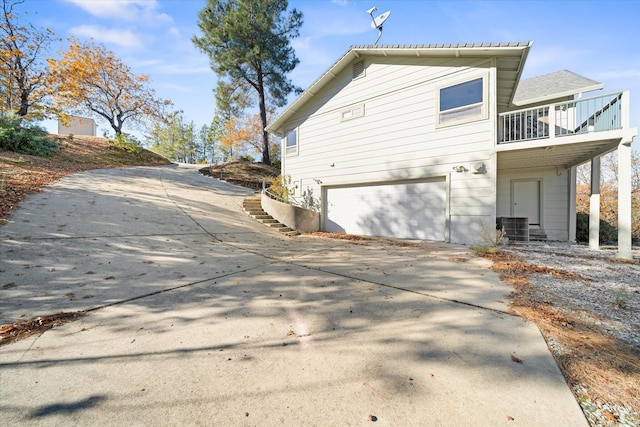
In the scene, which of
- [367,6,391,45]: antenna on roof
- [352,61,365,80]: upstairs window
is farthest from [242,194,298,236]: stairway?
[367,6,391,45]: antenna on roof

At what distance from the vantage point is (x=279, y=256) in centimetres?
536

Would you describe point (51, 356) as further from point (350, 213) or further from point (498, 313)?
point (350, 213)

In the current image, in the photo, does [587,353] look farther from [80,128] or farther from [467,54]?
[80,128]

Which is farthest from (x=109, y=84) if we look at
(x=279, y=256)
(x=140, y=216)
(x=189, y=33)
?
(x=279, y=256)

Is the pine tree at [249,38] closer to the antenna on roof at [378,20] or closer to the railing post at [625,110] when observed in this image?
the antenna on roof at [378,20]

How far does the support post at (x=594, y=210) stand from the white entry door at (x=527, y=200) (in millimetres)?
1974

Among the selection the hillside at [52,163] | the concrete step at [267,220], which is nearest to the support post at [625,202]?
the concrete step at [267,220]

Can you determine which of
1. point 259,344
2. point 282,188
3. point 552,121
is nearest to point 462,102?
point 552,121

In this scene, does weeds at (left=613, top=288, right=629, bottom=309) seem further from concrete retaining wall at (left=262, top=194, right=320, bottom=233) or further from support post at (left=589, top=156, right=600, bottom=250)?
concrete retaining wall at (left=262, top=194, right=320, bottom=233)

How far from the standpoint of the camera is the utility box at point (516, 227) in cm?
852

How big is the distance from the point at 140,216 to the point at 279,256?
13.7ft

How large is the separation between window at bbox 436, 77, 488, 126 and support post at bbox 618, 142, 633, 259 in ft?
9.69

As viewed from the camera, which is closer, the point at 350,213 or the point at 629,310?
the point at 629,310

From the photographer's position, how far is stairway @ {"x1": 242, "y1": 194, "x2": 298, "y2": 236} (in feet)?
29.4
